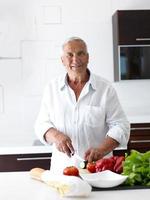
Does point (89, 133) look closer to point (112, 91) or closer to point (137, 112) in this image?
point (112, 91)

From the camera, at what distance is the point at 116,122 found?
2.44 meters

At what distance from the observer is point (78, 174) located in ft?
6.00

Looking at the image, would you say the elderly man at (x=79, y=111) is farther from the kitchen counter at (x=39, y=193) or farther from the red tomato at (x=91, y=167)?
the kitchen counter at (x=39, y=193)

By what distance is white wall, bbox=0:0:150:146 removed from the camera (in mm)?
4305

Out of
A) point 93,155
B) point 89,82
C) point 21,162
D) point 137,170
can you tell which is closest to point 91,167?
point 93,155

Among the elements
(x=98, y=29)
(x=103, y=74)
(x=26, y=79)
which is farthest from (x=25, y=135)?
(x=98, y=29)

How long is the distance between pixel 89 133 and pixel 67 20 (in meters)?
2.16

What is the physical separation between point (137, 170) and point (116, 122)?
0.68 meters

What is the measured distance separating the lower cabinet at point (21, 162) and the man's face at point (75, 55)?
129cm

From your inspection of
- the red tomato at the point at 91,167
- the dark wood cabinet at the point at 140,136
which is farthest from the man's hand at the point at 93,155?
the dark wood cabinet at the point at 140,136

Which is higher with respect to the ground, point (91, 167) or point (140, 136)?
point (91, 167)

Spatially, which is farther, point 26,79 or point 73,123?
point 26,79

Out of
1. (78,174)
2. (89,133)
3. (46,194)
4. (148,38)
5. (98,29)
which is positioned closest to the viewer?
(46,194)

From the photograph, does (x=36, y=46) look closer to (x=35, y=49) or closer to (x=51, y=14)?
(x=35, y=49)
